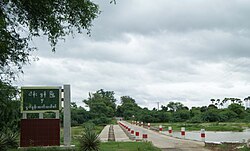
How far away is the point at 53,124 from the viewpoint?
611 inches

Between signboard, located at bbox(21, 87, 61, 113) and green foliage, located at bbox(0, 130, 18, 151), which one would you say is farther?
signboard, located at bbox(21, 87, 61, 113)

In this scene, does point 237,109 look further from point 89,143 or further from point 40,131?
point 89,143

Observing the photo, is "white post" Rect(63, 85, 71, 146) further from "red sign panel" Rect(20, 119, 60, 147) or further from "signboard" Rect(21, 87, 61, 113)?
"red sign panel" Rect(20, 119, 60, 147)

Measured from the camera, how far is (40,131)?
15.5 meters

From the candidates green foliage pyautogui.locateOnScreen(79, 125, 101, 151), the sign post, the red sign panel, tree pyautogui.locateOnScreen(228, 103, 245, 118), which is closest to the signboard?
the sign post

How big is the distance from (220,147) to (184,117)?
60.7 m

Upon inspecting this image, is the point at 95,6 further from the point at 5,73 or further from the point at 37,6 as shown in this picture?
the point at 5,73

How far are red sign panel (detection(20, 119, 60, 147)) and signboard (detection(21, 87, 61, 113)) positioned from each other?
1.79ft

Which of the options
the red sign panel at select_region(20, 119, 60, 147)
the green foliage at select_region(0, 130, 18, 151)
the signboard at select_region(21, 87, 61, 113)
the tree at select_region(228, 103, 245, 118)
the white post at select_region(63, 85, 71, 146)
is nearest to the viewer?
the green foliage at select_region(0, 130, 18, 151)

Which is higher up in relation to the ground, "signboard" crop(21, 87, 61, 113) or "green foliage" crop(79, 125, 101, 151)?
"signboard" crop(21, 87, 61, 113)

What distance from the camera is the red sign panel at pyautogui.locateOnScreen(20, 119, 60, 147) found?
15.4 metres

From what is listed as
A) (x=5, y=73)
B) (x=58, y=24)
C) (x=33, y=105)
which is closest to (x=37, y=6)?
(x=58, y=24)

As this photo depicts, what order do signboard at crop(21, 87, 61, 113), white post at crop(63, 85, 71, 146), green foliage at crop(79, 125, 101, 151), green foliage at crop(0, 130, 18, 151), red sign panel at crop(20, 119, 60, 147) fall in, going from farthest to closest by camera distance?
white post at crop(63, 85, 71, 146) → signboard at crop(21, 87, 61, 113) → red sign panel at crop(20, 119, 60, 147) → green foliage at crop(0, 130, 18, 151) → green foliage at crop(79, 125, 101, 151)

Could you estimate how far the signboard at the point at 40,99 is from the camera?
15.5 m
